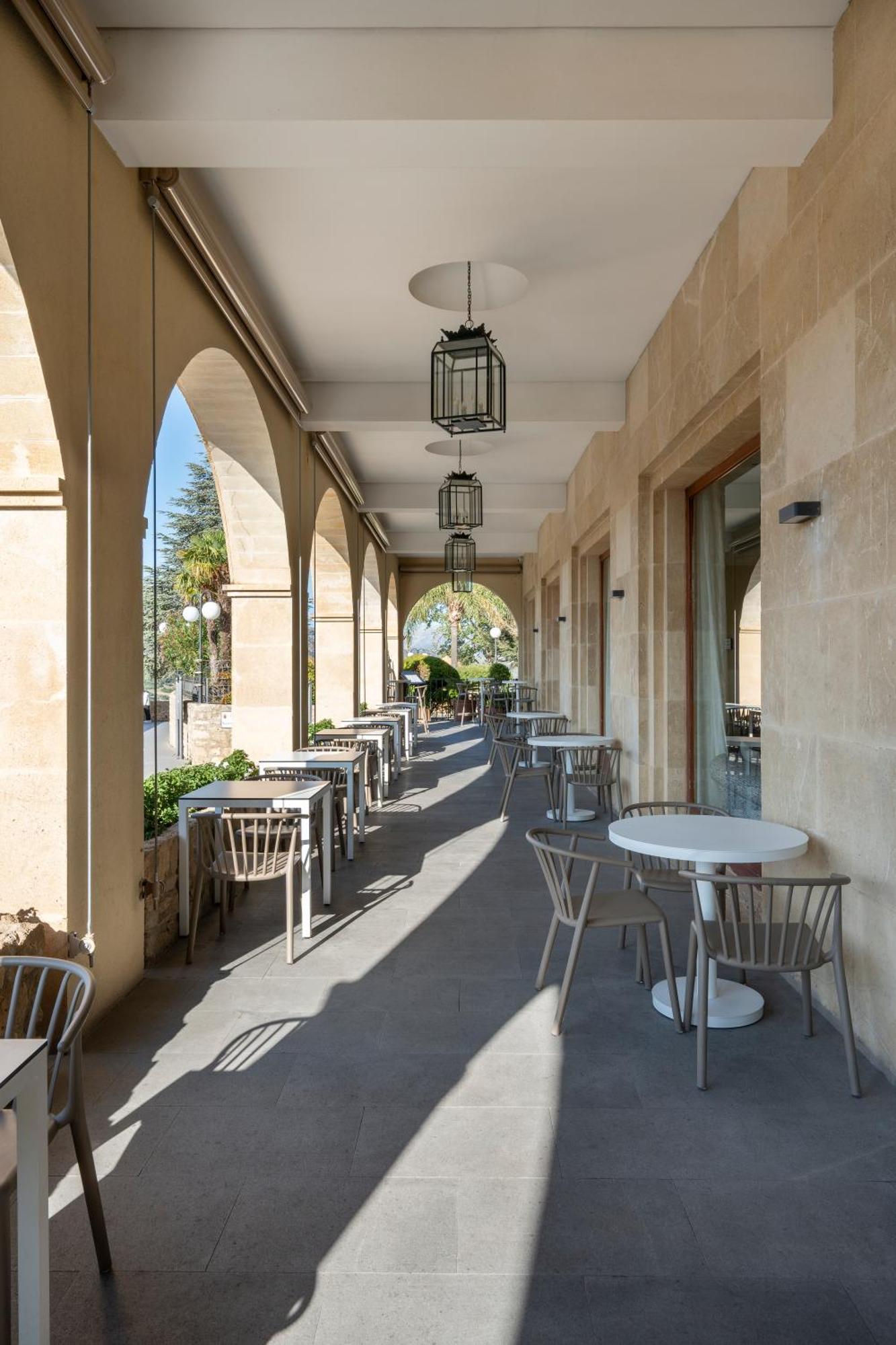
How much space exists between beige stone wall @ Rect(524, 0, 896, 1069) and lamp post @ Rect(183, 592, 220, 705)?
11.7 metres

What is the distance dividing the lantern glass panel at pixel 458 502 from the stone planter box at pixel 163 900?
11.4 feet

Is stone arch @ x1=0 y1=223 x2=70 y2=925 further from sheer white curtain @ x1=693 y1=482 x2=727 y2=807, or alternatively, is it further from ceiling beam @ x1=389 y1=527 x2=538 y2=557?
ceiling beam @ x1=389 y1=527 x2=538 y2=557

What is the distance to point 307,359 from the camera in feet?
20.1

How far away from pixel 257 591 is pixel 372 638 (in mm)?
8240

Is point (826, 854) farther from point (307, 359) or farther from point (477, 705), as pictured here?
point (477, 705)

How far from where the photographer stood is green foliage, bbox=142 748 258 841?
4316 mm

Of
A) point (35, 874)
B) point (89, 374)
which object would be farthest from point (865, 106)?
point (35, 874)

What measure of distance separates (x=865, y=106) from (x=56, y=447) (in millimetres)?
2710

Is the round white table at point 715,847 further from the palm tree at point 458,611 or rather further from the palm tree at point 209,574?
the palm tree at point 458,611

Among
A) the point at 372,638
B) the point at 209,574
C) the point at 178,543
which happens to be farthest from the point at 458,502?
the point at 178,543

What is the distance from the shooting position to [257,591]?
675 cm

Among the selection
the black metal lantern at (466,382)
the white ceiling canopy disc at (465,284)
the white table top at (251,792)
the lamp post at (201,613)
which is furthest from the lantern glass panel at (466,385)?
the lamp post at (201,613)

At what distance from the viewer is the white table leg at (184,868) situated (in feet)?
13.0

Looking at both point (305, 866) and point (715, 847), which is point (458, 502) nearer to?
point (305, 866)
